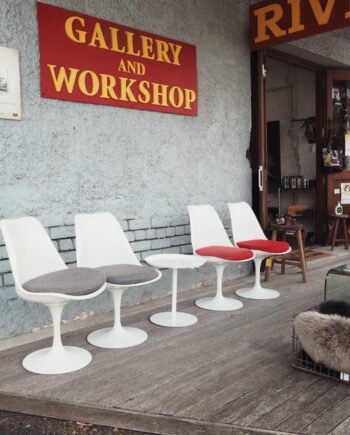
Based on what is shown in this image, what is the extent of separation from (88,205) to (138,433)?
6.33ft

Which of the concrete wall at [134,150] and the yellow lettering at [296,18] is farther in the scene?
the yellow lettering at [296,18]

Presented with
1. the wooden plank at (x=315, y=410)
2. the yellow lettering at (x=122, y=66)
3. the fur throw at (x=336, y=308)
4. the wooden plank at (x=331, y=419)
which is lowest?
the wooden plank at (x=331, y=419)

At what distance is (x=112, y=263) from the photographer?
3195 mm

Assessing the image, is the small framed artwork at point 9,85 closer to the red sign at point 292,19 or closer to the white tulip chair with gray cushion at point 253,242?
the white tulip chair with gray cushion at point 253,242

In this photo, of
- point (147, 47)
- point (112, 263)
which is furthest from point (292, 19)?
point (112, 263)

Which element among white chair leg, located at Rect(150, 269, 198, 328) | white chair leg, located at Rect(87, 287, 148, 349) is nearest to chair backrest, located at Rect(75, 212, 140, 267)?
white chair leg, located at Rect(87, 287, 148, 349)

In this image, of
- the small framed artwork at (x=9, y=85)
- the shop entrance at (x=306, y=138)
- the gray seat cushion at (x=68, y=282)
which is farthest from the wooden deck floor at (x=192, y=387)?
the shop entrance at (x=306, y=138)

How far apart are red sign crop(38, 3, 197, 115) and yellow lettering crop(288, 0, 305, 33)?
913 millimetres

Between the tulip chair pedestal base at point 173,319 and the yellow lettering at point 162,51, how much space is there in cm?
217

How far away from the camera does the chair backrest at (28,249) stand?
2596mm

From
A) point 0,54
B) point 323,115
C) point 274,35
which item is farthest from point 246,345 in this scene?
point 323,115

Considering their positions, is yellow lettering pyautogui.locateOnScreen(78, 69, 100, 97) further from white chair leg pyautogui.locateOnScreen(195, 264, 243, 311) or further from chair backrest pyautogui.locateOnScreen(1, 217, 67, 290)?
white chair leg pyautogui.locateOnScreen(195, 264, 243, 311)

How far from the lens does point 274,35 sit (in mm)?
4324

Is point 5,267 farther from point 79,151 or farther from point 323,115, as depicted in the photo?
point 323,115
